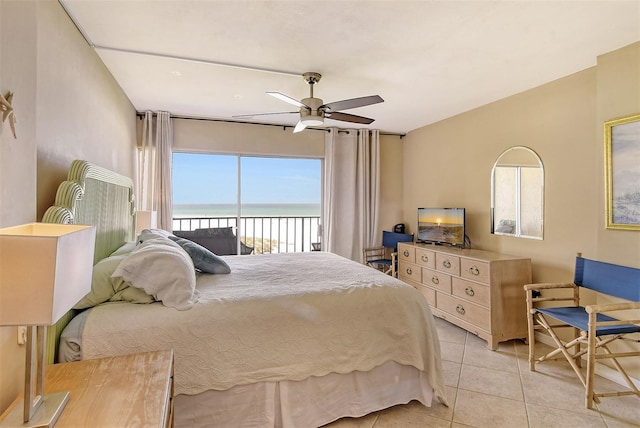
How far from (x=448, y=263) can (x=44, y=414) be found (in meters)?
3.49

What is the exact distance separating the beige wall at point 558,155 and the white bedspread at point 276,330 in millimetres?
1834

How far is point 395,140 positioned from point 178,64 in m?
3.69

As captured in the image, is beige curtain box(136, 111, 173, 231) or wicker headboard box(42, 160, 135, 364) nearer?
wicker headboard box(42, 160, 135, 364)

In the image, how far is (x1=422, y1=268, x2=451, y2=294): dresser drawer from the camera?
3559mm

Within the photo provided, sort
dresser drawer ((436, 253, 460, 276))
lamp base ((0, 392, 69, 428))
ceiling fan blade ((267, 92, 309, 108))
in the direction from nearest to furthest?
lamp base ((0, 392, 69, 428))
ceiling fan blade ((267, 92, 309, 108))
dresser drawer ((436, 253, 460, 276))

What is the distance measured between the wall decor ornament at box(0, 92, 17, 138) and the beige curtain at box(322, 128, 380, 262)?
4.02 meters

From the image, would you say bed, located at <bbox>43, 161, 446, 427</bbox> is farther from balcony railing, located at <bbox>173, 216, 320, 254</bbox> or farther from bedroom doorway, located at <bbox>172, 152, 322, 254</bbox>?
balcony railing, located at <bbox>173, 216, 320, 254</bbox>

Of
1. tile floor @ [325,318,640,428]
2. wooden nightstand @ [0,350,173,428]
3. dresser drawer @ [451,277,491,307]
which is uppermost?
wooden nightstand @ [0,350,173,428]

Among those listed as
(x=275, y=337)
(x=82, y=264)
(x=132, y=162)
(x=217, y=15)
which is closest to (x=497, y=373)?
(x=275, y=337)

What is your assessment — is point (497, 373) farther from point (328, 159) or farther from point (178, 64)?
point (178, 64)

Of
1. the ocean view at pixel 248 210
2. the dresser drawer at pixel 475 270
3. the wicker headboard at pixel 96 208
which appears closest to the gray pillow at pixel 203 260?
the wicker headboard at pixel 96 208

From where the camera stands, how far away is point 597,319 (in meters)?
2.34

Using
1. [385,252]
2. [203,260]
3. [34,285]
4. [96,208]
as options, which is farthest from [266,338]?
[385,252]

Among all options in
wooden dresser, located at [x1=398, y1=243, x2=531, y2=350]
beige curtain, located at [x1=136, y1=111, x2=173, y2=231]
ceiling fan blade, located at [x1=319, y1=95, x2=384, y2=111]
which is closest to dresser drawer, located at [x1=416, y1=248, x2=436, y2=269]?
wooden dresser, located at [x1=398, y1=243, x2=531, y2=350]
